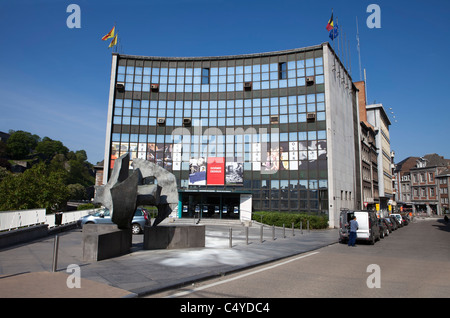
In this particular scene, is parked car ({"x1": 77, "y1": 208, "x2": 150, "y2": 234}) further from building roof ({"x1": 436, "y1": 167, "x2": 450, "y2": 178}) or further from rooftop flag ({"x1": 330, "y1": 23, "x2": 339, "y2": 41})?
building roof ({"x1": 436, "y1": 167, "x2": 450, "y2": 178})

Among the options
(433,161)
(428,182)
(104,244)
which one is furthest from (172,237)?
(433,161)

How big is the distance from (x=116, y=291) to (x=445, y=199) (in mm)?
103744

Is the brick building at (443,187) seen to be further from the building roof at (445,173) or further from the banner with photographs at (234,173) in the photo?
the banner with photographs at (234,173)

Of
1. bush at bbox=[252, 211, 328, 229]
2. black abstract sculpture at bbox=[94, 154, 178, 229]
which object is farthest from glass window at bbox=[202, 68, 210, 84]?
black abstract sculpture at bbox=[94, 154, 178, 229]

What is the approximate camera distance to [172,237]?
13125 mm

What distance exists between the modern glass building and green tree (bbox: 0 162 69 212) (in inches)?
531

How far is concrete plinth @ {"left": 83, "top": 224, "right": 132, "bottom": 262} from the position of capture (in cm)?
968

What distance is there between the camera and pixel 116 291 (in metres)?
6.25

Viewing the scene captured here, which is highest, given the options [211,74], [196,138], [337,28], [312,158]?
[337,28]

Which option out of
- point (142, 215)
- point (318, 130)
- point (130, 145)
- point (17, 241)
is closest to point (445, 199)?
point (318, 130)

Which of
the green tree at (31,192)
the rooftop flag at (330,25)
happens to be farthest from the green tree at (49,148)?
the rooftop flag at (330,25)

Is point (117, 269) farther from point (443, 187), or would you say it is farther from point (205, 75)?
point (443, 187)

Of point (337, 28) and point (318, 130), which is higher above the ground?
point (337, 28)

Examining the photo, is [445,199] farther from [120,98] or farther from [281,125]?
[120,98]
